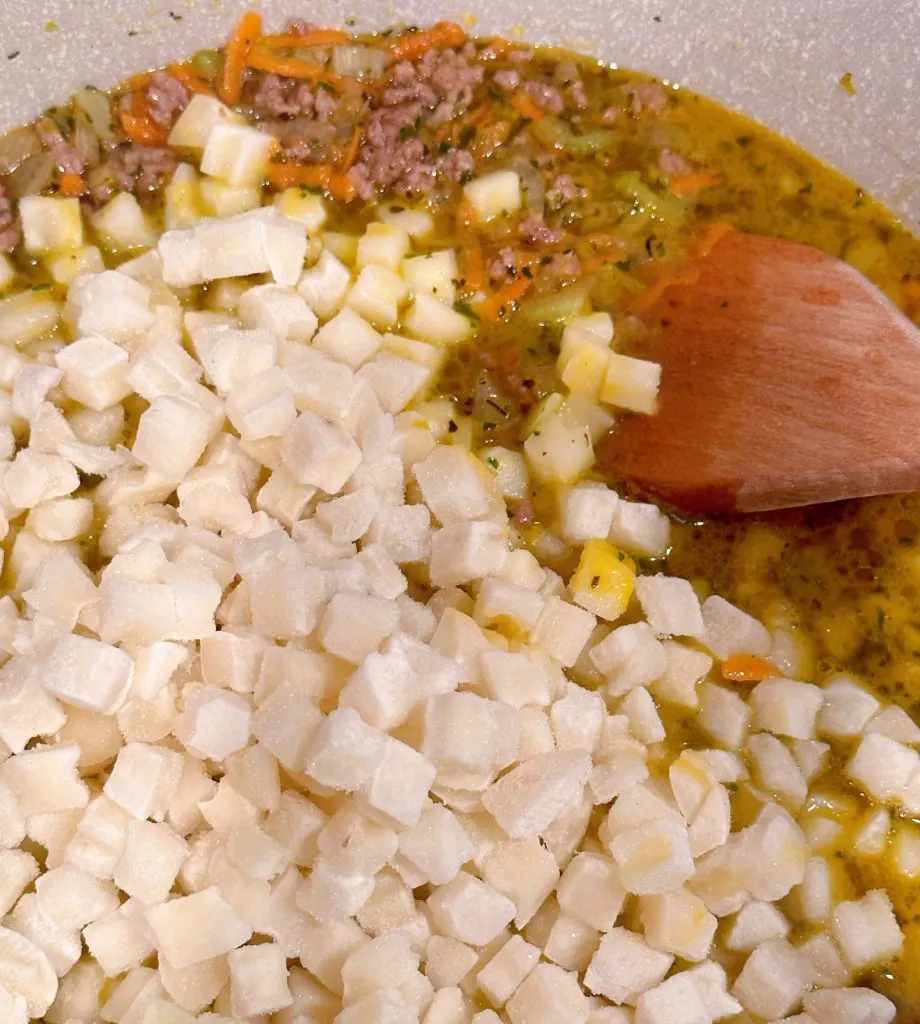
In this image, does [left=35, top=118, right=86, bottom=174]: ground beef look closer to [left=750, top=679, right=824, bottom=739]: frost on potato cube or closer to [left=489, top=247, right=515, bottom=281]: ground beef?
[left=489, top=247, right=515, bottom=281]: ground beef

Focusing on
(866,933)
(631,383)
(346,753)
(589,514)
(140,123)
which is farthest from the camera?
(140,123)

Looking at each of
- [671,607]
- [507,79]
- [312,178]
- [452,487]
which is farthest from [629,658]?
[507,79]

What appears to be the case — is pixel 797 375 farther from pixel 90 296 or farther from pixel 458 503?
pixel 90 296

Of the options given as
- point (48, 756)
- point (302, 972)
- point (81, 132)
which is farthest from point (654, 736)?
point (81, 132)

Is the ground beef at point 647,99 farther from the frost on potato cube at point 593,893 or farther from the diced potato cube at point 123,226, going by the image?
the frost on potato cube at point 593,893

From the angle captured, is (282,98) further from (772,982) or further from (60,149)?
(772,982)

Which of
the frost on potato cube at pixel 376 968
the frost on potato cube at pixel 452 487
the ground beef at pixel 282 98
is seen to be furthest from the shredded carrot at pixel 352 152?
the frost on potato cube at pixel 376 968
